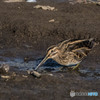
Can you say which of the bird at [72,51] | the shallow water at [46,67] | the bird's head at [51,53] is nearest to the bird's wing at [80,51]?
the bird at [72,51]

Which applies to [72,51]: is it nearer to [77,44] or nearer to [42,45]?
[77,44]

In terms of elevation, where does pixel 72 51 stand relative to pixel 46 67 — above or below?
above

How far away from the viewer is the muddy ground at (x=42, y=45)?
7020mm

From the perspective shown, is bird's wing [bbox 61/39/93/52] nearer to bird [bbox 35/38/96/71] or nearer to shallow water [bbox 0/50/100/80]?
bird [bbox 35/38/96/71]

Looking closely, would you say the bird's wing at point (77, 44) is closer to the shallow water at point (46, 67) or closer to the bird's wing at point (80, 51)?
the bird's wing at point (80, 51)

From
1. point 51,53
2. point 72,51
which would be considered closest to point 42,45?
point 72,51

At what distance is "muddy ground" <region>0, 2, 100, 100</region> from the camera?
7.02 meters

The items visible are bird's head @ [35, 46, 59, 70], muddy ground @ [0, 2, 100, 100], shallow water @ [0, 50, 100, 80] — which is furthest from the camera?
shallow water @ [0, 50, 100, 80]

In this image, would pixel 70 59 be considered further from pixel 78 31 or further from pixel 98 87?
pixel 78 31

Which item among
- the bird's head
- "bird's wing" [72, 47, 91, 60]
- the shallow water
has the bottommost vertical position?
the shallow water

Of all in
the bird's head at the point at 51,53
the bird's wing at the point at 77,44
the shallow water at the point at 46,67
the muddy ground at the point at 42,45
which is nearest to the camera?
the muddy ground at the point at 42,45

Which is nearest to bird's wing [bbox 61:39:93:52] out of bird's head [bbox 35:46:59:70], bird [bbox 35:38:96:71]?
bird [bbox 35:38:96:71]

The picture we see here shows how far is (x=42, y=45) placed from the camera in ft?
35.0

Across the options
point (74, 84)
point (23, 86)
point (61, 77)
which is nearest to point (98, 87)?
point (74, 84)
